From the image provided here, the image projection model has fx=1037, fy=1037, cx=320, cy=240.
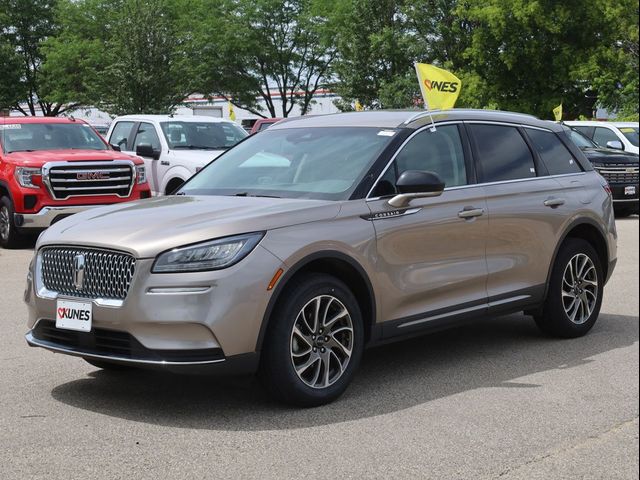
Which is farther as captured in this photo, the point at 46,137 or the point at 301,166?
the point at 46,137

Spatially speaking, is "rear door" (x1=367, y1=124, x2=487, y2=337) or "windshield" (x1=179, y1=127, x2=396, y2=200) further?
"windshield" (x1=179, y1=127, x2=396, y2=200)

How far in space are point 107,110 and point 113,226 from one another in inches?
1432

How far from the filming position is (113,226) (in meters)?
5.85

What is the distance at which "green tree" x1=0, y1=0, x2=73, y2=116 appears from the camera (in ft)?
130

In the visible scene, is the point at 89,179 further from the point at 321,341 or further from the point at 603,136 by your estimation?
the point at 603,136

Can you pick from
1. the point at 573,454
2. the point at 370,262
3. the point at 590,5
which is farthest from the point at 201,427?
the point at 590,5

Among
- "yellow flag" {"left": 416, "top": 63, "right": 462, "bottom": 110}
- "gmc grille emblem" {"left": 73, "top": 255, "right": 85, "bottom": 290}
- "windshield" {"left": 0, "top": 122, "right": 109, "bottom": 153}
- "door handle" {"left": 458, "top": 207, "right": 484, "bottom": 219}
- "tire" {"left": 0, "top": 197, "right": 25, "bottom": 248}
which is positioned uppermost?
"yellow flag" {"left": 416, "top": 63, "right": 462, "bottom": 110}

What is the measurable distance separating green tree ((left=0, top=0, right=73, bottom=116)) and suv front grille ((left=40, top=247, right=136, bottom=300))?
32.8m

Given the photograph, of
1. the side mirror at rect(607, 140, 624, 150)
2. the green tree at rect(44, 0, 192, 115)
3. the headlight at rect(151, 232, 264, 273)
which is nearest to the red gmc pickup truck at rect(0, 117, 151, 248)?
the headlight at rect(151, 232, 264, 273)

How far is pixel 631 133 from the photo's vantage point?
24.2 metres

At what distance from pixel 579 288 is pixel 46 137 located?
10325mm

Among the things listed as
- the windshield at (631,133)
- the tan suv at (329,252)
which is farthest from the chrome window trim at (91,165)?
the windshield at (631,133)

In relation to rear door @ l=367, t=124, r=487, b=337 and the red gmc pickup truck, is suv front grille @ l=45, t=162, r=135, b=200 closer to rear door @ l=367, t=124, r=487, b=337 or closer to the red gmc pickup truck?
the red gmc pickup truck

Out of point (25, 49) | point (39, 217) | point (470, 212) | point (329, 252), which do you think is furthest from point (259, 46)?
point (329, 252)
